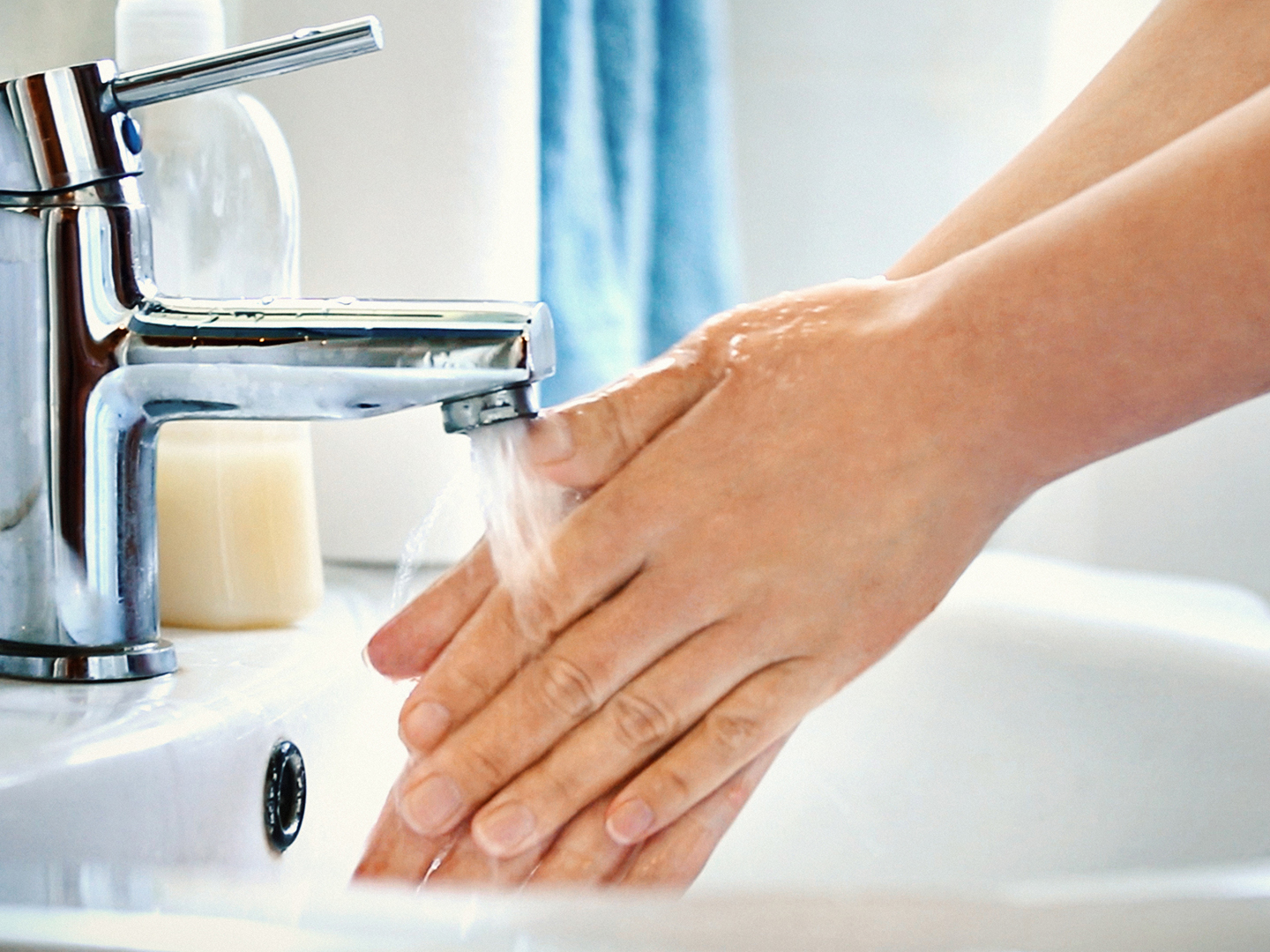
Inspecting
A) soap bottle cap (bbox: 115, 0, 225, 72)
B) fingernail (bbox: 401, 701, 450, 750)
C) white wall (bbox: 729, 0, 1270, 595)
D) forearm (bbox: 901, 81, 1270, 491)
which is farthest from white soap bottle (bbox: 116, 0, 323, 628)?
white wall (bbox: 729, 0, 1270, 595)

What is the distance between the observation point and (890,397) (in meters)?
0.35

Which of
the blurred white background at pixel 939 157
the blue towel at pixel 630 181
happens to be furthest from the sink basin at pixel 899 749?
the blurred white background at pixel 939 157

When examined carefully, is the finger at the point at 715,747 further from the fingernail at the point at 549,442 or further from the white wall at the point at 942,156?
the white wall at the point at 942,156

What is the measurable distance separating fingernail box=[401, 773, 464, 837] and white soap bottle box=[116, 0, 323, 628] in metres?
0.13

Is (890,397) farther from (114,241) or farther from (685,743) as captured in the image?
(114,241)

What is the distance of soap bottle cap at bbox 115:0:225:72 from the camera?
16.5 inches

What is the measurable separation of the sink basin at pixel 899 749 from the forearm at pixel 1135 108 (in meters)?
0.18

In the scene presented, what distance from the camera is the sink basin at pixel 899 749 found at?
0.34 meters

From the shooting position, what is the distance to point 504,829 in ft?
1.17

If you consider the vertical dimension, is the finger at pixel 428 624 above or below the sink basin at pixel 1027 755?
above

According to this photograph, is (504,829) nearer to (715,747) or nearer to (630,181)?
(715,747)

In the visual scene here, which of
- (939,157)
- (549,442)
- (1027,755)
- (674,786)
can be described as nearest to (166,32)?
(549,442)

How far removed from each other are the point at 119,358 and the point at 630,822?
0.62 ft

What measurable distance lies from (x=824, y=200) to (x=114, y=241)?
69 centimetres
